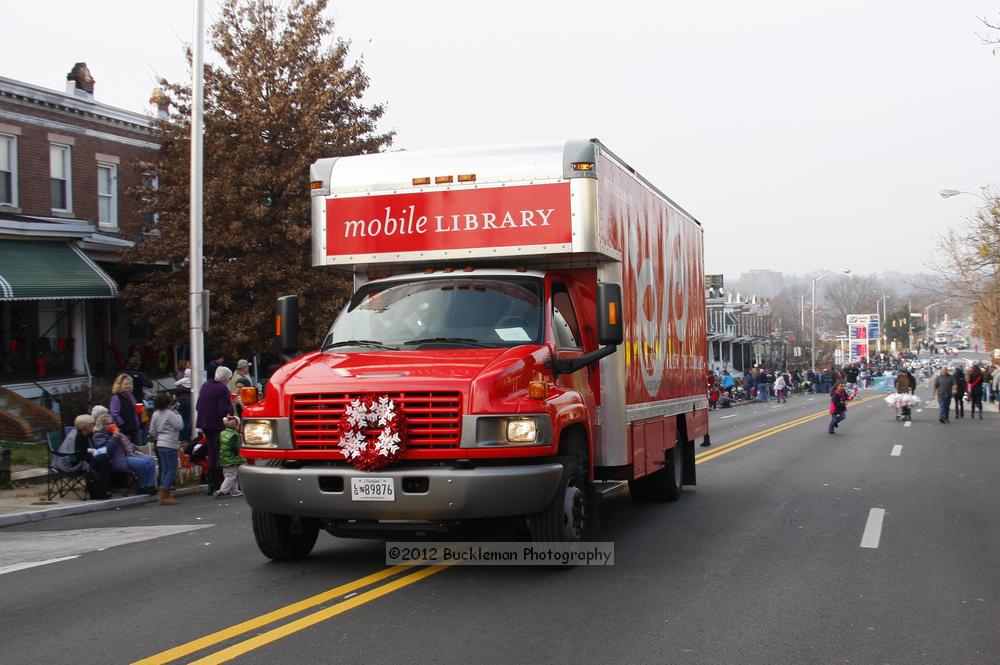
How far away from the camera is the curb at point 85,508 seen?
12.2 meters

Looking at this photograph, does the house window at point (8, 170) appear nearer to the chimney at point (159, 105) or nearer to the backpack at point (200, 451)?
the chimney at point (159, 105)

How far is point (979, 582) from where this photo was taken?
25.2 feet

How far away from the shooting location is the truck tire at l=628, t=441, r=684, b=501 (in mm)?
11852

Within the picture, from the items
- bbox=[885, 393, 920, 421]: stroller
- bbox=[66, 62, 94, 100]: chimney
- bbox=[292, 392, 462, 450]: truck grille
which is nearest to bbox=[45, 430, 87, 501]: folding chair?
bbox=[292, 392, 462, 450]: truck grille

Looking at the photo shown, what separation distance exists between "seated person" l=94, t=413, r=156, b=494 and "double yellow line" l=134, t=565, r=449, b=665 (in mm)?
7645

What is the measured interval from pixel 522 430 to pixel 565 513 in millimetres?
1016

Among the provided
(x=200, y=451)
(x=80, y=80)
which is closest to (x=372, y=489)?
(x=200, y=451)

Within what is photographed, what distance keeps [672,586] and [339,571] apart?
8.38 feet

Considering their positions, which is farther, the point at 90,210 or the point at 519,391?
the point at 90,210

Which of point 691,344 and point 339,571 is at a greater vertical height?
point 691,344

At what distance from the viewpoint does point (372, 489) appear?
22.4 ft

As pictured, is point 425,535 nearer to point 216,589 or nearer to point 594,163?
point 216,589

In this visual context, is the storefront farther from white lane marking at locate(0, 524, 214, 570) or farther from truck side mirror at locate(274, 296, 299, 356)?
truck side mirror at locate(274, 296, 299, 356)

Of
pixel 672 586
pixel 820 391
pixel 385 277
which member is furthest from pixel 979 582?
pixel 820 391
